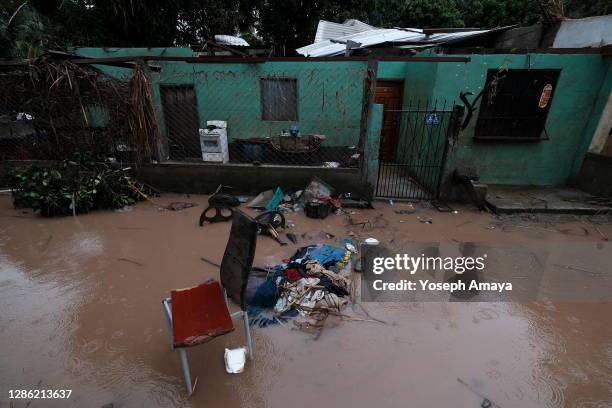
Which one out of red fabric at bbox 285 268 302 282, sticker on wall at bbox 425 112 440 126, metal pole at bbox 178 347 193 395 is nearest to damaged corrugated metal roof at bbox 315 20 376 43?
sticker on wall at bbox 425 112 440 126

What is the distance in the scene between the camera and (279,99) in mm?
8344

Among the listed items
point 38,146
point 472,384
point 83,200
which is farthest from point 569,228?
point 38,146

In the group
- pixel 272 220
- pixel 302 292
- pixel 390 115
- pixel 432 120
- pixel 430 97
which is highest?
pixel 430 97

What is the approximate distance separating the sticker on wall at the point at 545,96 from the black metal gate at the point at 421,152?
5.79 ft

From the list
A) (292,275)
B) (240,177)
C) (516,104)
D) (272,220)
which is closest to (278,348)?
(292,275)

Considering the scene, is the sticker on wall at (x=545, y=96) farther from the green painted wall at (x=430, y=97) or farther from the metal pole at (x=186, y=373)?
the metal pole at (x=186, y=373)

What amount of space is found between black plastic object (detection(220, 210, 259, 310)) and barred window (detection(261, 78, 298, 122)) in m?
6.56

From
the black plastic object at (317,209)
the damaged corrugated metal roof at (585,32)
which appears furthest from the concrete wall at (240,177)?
the damaged corrugated metal roof at (585,32)

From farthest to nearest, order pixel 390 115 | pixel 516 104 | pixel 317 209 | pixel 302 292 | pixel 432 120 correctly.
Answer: pixel 390 115 → pixel 516 104 → pixel 432 120 → pixel 317 209 → pixel 302 292

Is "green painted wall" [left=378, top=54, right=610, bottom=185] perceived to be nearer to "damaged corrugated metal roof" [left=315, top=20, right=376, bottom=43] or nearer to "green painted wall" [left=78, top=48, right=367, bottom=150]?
"green painted wall" [left=78, top=48, right=367, bottom=150]

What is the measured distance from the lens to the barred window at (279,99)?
820cm

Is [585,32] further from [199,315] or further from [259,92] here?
[199,315]

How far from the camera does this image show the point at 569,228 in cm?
509

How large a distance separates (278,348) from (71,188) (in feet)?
16.1
